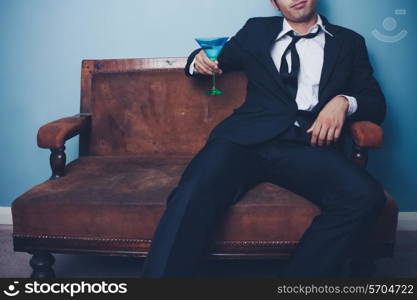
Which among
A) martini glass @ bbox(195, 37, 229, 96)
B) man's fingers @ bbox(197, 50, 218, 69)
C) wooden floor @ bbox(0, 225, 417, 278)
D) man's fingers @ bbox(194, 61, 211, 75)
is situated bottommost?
wooden floor @ bbox(0, 225, 417, 278)

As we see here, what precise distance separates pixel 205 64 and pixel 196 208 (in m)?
0.86

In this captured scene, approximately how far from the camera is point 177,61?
259 cm

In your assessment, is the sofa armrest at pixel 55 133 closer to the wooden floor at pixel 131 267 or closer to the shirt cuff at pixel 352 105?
the wooden floor at pixel 131 267

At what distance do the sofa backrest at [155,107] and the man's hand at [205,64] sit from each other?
0.96ft

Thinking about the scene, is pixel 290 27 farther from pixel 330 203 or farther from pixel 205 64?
pixel 330 203

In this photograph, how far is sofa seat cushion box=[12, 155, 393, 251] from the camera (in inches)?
71.6

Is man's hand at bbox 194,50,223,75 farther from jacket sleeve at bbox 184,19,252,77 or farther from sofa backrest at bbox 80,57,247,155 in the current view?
sofa backrest at bbox 80,57,247,155

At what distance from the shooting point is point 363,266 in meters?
1.91

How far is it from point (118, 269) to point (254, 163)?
38.8 inches

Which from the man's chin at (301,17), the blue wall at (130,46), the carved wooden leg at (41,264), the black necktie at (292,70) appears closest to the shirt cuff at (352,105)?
the black necktie at (292,70)

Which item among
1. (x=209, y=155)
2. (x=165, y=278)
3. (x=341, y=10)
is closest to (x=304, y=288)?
(x=165, y=278)

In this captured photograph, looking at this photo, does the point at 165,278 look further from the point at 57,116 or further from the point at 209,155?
the point at 57,116

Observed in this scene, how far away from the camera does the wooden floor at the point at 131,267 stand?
7.52 ft

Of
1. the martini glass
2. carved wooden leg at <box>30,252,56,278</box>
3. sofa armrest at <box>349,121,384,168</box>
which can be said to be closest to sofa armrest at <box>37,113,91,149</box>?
carved wooden leg at <box>30,252,56,278</box>
